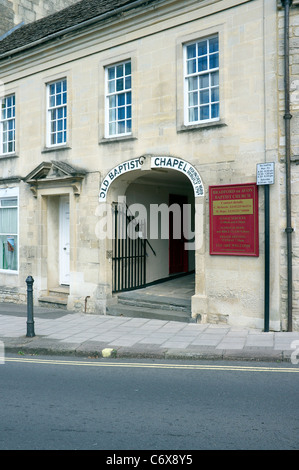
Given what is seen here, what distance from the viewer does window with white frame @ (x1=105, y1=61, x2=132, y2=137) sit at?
38.0 feet

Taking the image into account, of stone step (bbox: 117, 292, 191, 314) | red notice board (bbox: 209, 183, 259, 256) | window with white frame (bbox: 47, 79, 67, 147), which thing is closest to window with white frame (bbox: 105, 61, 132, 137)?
window with white frame (bbox: 47, 79, 67, 147)

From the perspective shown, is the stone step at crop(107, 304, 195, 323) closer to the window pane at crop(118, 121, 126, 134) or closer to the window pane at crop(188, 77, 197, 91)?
the window pane at crop(118, 121, 126, 134)

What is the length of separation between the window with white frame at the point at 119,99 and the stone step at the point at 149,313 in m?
4.30

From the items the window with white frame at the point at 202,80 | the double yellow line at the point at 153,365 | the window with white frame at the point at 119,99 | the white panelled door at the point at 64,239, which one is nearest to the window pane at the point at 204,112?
the window with white frame at the point at 202,80

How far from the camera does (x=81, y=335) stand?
9172 mm

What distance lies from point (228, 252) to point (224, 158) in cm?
196

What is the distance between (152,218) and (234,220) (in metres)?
4.64

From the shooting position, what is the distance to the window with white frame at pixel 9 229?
46.5 feet

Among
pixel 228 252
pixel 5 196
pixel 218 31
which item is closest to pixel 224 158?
pixel 228 252

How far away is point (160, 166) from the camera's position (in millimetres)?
10727

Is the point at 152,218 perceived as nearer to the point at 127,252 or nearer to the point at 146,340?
the point at 127,252

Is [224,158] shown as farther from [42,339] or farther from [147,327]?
[42,339]

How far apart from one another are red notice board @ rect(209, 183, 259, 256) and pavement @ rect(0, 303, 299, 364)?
1642 mm

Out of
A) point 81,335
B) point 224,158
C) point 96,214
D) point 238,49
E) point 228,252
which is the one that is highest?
point 238,49
